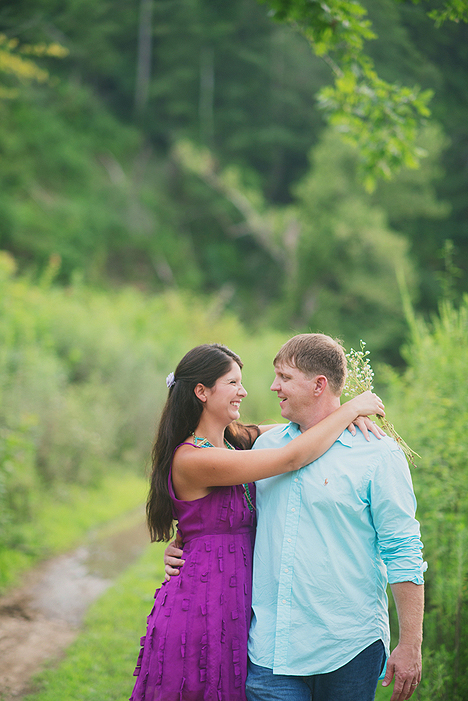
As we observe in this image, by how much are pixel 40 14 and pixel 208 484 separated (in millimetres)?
15325

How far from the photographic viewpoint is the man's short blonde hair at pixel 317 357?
8.23ft

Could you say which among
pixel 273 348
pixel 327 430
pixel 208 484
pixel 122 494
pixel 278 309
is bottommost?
pixel 208 484

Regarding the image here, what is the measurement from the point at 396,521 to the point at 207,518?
2.73 feet

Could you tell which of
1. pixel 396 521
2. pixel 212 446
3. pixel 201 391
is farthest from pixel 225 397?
pixel 396 521

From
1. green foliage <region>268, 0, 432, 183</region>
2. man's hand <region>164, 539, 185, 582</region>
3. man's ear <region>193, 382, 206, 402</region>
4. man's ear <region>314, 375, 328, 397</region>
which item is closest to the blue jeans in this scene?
man's hand <region>164, 539, 185, 582</region>

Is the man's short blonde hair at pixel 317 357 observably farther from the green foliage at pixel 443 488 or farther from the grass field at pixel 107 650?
the grass field at pixel 107 650

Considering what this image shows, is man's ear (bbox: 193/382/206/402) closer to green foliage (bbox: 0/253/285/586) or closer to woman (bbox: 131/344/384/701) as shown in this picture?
woman (bbox: 131/344/384/701)

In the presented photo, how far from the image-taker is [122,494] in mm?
9023

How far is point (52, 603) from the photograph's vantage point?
5461 millimetres

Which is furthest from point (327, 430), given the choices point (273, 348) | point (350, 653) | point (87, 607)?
point (273, 348)

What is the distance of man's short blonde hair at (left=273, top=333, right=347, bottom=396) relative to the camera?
2.51 meters

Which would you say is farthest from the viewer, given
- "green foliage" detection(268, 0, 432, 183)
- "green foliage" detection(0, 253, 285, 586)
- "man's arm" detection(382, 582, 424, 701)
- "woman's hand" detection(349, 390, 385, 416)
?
"green foliage" detection(0, 253, 285, 586)

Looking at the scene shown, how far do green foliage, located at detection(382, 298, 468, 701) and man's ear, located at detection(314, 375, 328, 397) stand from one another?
1.63m

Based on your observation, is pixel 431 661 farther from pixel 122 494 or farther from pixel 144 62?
pixel 144 62
